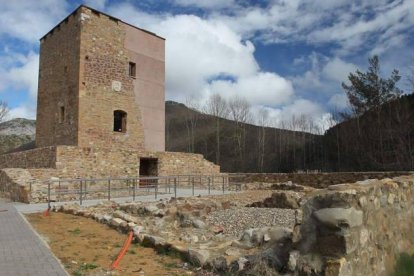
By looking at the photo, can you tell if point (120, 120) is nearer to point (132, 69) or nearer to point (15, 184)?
point (132, 69)

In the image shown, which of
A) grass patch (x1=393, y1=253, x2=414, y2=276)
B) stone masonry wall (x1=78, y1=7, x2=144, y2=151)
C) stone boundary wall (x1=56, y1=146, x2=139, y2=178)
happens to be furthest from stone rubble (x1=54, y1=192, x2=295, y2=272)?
stone masonry wall (x1=78, y1=7, x2=144, y2=151)

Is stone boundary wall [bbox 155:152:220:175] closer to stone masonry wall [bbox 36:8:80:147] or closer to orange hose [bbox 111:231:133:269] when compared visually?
stone masonry wall [bbox 36:8:80:147]

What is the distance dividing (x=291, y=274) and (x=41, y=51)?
24025 millimetres

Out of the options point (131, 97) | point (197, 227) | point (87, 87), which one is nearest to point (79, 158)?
point (87, 87)

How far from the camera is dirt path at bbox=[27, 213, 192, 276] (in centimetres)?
558

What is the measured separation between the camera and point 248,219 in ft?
34.2

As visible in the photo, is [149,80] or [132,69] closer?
[132,69]

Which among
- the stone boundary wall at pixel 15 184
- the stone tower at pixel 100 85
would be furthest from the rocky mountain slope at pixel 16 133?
the stone boundary wall at pixel 15 184

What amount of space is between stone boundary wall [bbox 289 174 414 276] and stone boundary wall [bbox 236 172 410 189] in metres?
13.1

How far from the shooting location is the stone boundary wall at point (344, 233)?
4.15 meters

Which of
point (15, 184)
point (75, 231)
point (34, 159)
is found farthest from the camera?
point (34, 159)

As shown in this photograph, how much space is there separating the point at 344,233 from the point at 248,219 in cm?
639

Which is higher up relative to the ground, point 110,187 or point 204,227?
point 110,187

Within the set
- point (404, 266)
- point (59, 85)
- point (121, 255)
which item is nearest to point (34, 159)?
point (59, 85)
